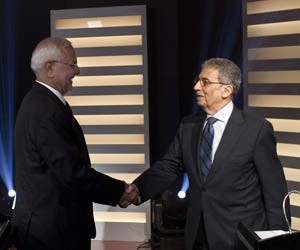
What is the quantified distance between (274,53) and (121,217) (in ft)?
6.54

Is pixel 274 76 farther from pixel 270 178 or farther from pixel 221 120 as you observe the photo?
pixel 270 178

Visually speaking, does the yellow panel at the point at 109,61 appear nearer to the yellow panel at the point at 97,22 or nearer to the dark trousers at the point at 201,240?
the yellow panel at the point at 97,22

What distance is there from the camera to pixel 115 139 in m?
4.88

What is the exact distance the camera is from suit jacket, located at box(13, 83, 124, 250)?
2625 millimetres

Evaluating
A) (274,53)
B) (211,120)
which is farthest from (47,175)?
(274,53)

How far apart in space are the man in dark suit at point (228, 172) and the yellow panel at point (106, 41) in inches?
84.6

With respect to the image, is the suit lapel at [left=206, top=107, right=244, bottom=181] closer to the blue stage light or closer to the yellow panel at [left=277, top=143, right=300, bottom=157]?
the yellow panel at [left=277, top=143, right=300, bottom=157]

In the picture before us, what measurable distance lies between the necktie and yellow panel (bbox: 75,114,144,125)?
2.12 m

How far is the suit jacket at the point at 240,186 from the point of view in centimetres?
256

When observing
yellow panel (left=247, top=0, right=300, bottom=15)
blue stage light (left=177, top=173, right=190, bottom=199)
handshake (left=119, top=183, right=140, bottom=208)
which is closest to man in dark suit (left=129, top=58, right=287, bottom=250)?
handshake (left=119, top=183, right=140, bottom=208)

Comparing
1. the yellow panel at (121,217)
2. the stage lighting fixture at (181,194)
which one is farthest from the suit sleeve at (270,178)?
the yellow panel at (121,217)

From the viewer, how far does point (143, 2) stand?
5.01 m

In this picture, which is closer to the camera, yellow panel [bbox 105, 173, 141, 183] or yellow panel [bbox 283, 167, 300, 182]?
yellow panel [bbox 283, 167, 300, 182]

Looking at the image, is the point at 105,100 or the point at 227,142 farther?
the point at 105,100
